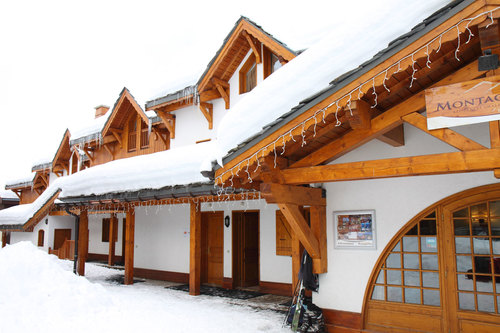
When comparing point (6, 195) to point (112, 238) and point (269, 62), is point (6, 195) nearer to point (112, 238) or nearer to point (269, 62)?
point (112, 238)

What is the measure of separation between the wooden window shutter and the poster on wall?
3.12 meters

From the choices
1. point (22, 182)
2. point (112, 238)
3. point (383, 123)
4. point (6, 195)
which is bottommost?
point (112, 238)

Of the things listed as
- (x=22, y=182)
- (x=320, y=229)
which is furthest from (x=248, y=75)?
(x=22, y=182)

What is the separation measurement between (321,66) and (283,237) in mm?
5877

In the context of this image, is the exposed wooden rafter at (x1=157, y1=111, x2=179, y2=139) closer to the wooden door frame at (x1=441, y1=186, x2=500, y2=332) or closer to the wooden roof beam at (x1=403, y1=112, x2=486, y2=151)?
the wooden door frame at (x1=441, y1=186, x2=500, y2=332)

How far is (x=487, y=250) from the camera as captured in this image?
554 centimetres

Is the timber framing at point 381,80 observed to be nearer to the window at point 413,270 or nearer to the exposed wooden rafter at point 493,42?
the exposed wooden rafter at point 493,42

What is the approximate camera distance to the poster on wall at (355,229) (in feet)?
21.2

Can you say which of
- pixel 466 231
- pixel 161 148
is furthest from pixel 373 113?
pixel 161 148

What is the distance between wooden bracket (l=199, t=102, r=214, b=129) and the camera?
1214 centimetres

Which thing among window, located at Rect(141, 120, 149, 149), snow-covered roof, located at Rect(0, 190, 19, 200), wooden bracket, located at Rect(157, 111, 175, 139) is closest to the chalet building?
wooden bracket, located at Rect(157, 111, 175, 139)

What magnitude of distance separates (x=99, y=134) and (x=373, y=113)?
14406 millimetres

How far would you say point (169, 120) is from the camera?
13586mm

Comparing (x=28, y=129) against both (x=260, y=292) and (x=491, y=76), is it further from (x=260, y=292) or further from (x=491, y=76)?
(x=491, y=76)
